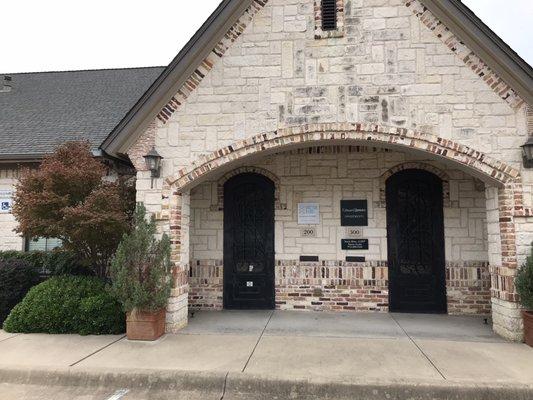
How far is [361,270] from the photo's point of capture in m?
8.27

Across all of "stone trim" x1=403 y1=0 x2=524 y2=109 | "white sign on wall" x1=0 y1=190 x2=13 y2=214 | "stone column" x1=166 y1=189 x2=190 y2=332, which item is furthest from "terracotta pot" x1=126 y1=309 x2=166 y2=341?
"stone trim" x1=403 y1=0 x2=524 y2=109

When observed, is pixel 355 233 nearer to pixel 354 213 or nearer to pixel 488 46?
pixel 354 213

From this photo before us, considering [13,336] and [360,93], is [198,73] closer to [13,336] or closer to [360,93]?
[360,93]

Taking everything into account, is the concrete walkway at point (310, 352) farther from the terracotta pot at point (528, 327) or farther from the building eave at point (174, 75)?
the building eave at point (174, 75)

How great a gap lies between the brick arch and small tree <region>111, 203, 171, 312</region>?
4589mm

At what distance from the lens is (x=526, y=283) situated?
19.2 feet

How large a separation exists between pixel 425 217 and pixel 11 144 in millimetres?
9942

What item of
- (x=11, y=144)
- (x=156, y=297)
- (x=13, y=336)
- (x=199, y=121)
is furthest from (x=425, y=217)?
(x=11, y=144)

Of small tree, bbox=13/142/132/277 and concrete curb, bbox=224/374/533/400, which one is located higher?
small tree, bbox=13/142/132/277

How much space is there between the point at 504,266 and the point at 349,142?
3.26 meters

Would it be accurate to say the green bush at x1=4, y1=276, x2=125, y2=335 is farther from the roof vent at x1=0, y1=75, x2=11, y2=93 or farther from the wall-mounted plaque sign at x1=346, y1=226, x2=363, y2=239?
the roof vent at x1=0, y1=75, x2=11, y2=93

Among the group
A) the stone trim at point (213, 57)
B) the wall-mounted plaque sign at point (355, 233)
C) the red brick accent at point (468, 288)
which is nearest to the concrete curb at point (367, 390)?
the red brick accent at point (468, 288)

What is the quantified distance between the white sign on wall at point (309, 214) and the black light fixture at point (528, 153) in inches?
152

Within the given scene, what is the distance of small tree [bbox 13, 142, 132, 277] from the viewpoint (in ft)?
Result: 22.1
